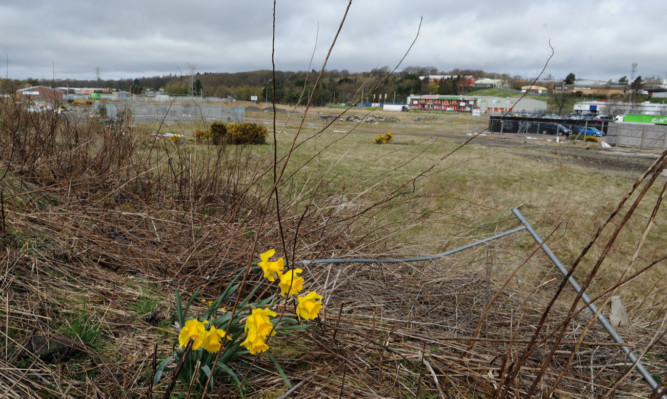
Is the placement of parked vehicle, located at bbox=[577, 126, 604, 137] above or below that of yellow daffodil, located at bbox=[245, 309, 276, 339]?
above

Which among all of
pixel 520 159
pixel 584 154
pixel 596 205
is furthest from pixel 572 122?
pixel 596 205

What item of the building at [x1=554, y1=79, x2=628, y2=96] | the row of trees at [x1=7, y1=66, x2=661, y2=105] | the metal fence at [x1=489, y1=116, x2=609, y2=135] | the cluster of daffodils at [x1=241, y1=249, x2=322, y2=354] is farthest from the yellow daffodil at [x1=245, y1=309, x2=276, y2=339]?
the building at [x1=554, y1=79, x2=628, y2=96]

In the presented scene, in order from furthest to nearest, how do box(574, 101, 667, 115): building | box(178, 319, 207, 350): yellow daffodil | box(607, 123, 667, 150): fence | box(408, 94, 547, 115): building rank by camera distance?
box(408, 94, 547, 115): building → box(574, 101, 667, 115): building → box(607, 123, 667, 150): fence → box(178, 319, 207, 350): yellow daffodil

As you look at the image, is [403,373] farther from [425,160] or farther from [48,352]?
[425,160]

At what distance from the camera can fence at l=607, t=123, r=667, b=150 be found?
2688cm

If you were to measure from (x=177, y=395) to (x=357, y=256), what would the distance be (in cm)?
149

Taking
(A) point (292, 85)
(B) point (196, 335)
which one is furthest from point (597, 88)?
(B) point (196, 335)

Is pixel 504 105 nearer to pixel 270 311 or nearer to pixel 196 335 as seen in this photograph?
pixel 270 311

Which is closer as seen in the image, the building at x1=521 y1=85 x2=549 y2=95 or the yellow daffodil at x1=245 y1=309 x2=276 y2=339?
the yellow daffodil at x1=245 y1=309 x2=276 y2=339

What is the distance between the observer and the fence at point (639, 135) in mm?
26875

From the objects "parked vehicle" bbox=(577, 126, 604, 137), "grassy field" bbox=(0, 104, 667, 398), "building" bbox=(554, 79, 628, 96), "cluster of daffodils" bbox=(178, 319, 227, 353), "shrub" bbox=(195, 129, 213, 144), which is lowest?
"grassy field" bbox=(0, 104, 667, 398)

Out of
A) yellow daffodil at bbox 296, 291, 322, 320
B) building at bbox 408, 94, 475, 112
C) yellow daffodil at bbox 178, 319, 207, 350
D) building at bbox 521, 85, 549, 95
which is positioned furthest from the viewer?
building at bbox 408, 94, 475, 112

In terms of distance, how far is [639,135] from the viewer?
2744cm

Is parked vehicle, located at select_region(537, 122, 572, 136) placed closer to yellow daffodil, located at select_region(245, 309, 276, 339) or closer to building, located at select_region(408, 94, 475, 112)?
yellow daffodil, located at select_region(245, 309, 276, 339)
